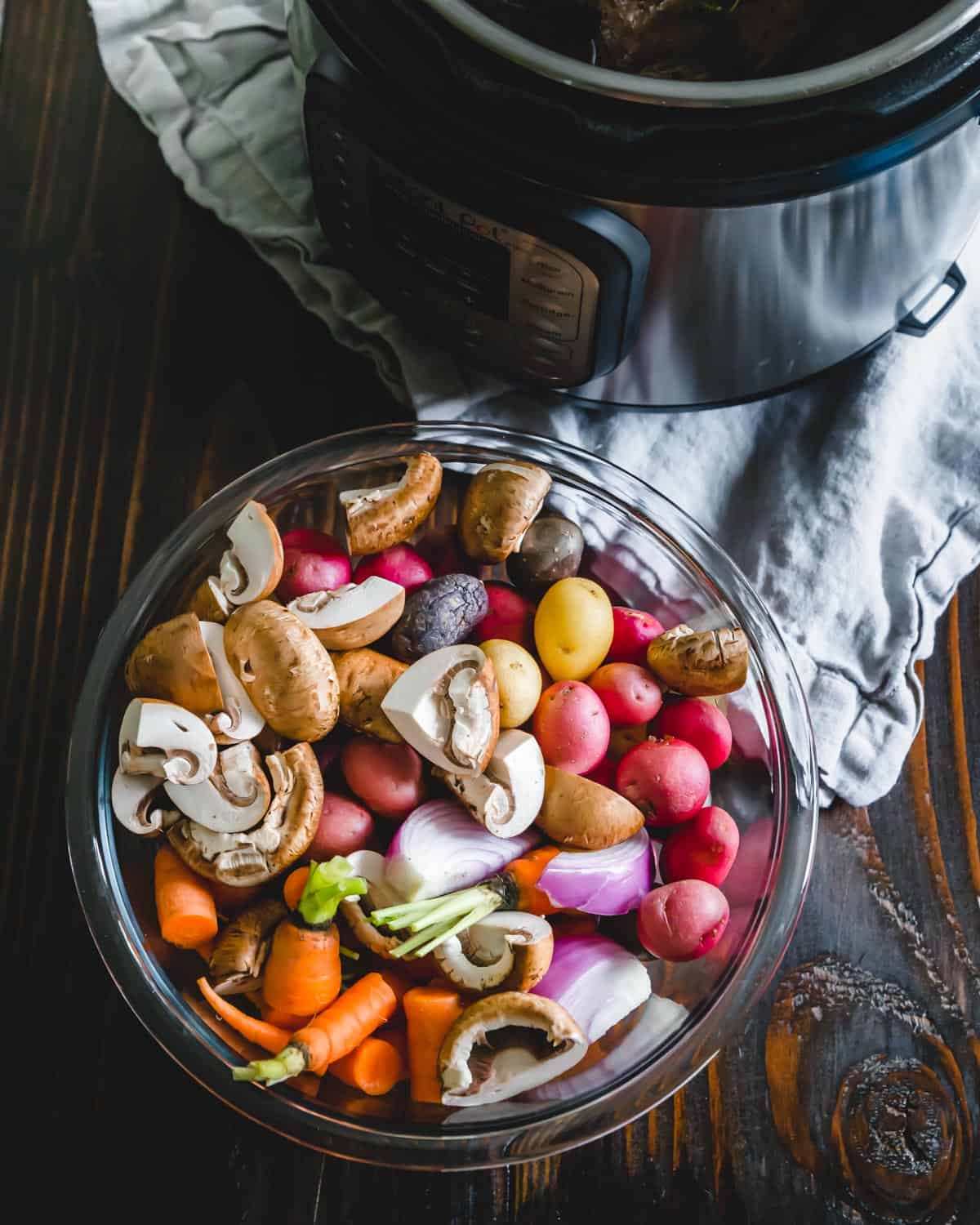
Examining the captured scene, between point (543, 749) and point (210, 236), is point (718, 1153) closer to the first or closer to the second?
point (543, 749)

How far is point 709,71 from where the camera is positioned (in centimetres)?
75

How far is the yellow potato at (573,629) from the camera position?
2.62 ft

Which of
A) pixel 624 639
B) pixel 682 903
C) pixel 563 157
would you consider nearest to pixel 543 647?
pixel 624 639

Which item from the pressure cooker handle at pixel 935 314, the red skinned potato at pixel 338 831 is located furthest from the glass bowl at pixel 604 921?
the pressure cooker handle at pixel 935 314

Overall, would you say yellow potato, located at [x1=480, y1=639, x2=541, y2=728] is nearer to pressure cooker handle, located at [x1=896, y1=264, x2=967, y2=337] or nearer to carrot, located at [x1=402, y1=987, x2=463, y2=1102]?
carrot, located at [x1=402, y1=987, x2=463, y2=1102]

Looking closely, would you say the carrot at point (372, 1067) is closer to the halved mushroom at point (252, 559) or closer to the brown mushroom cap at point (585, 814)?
the brown mushroom cap at point (585, 814)

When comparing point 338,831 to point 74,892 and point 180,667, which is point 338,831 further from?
point 74,892

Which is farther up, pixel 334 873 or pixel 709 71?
pixel 709 71

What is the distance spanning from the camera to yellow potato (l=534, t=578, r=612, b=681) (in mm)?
800

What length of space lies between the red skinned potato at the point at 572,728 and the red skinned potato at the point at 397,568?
12 cm

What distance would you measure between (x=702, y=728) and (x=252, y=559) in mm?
316

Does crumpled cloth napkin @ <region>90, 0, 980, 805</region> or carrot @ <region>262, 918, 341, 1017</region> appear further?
crumpled cloth napkin @ <region>90, 0, 980, 805</region>

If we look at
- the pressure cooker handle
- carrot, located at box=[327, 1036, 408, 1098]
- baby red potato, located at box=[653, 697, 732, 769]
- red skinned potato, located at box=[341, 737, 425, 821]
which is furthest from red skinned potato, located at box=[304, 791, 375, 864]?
the pressure cooker handle

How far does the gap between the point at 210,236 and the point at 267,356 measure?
4.6 inches
